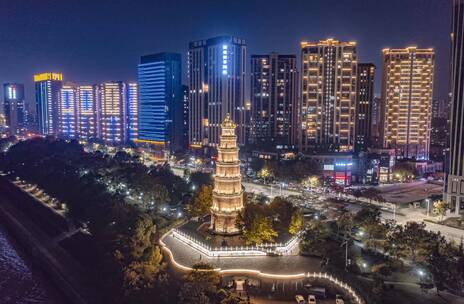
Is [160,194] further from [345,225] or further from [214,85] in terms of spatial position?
[214,85]

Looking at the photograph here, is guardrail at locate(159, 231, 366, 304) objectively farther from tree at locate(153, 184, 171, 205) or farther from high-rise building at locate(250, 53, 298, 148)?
high-rise building at locate(250, 53, 298, 148)

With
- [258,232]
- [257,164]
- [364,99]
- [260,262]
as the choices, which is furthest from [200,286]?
[364,99]

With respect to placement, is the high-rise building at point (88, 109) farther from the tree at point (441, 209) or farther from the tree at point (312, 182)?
the tree at point (441, 209)

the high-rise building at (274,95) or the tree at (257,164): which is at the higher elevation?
the high-rise building at (274,95)

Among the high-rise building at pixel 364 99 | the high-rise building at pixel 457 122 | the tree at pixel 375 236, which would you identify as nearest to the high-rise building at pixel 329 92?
the high-rise building at pixel 364 99

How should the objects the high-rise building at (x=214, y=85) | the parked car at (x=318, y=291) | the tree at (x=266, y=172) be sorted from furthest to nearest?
the high-rise building at (x=214, y=85) < the tree at (x=266, y=172) < the parked car at (x=318, y=291)

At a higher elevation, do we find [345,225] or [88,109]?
[88,109]
